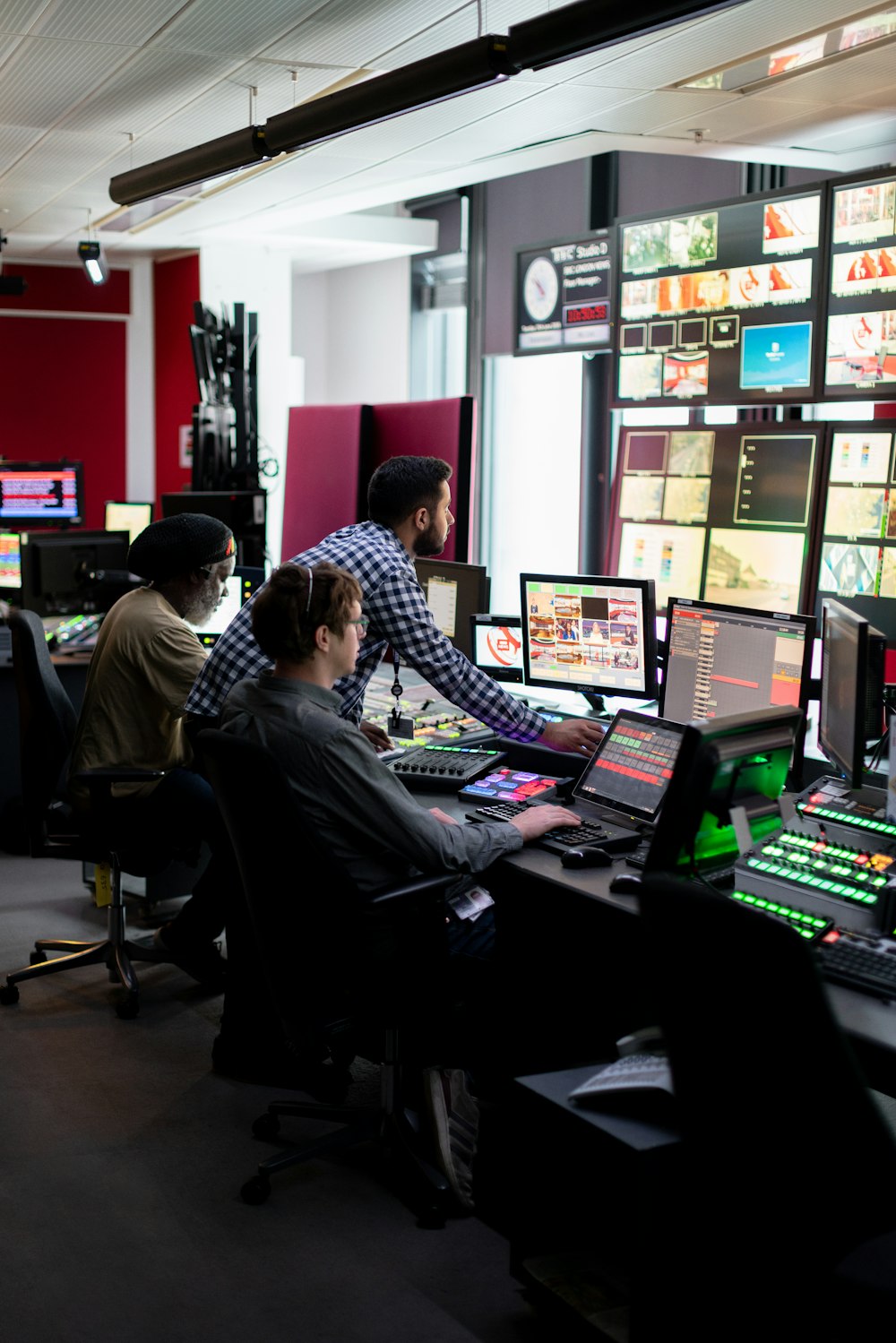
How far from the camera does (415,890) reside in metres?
2.55

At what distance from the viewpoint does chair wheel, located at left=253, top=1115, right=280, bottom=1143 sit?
3035 mm

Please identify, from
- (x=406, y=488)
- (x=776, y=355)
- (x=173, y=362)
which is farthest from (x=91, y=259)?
(x=406, y=488)

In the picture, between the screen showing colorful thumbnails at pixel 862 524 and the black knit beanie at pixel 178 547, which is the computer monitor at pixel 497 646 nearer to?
the black knit beanie at pixel 178 547

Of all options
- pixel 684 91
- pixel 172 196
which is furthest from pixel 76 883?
pixel 172 196

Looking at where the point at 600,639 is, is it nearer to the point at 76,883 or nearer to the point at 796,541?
the point at 796,541

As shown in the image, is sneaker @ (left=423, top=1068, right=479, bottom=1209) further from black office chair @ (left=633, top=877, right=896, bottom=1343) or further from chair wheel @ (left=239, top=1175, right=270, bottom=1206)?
black office chair @ (left=633, top=877, right=896, bottom=1343)

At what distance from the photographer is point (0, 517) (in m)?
7.30

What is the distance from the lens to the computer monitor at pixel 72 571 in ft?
19.6

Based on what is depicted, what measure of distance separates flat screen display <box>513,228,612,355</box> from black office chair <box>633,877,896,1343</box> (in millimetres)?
3925

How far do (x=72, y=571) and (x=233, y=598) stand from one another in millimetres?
1080

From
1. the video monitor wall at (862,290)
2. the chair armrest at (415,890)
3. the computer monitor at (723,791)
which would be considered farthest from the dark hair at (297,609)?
the video monitor wall at (862,290)

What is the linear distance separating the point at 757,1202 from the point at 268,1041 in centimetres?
193

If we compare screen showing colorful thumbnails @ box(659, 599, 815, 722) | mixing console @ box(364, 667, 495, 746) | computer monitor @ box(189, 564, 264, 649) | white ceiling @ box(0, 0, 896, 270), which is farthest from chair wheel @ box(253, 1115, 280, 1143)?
white ceiling @ box(0, 0, 896, 270)

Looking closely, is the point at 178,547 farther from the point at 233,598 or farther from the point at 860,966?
the point at 860,966
